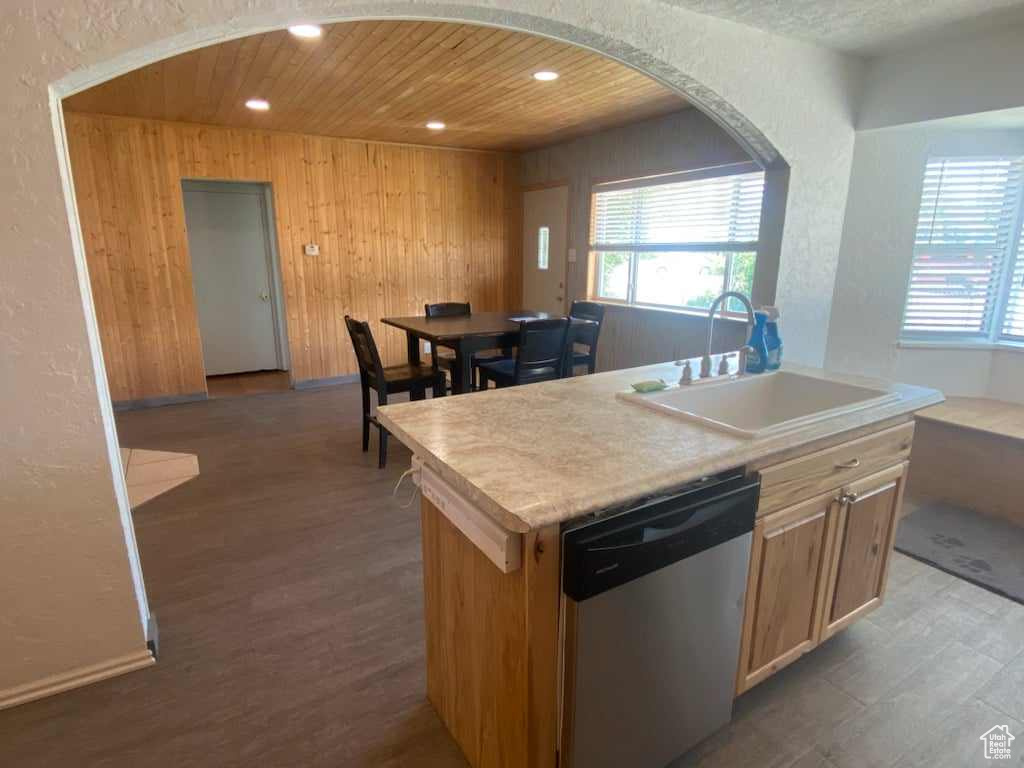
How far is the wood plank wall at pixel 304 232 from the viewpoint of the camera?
176 inches

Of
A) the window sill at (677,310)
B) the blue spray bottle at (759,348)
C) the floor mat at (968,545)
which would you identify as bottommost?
the floor mat at (968,545)

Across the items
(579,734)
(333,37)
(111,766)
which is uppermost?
(333,37)

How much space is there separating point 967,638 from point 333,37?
3.72 metres

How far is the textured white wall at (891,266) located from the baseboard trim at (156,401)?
517cm

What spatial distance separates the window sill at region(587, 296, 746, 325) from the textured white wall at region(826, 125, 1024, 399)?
29.1 inches

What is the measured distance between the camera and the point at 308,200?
5172 mm

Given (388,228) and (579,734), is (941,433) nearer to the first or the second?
(579,734)

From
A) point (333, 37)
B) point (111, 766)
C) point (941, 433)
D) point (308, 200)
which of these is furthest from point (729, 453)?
point (308, 200)

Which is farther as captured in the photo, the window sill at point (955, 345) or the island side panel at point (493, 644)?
the window sill at point (955, 345)

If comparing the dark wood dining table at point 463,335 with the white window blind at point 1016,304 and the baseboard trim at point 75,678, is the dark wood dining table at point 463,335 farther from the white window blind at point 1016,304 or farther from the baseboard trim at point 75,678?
the white window blind at point 1016,304

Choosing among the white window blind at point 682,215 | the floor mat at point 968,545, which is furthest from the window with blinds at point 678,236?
the floor mat at point 968,545

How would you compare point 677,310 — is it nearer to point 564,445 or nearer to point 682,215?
point 682,215

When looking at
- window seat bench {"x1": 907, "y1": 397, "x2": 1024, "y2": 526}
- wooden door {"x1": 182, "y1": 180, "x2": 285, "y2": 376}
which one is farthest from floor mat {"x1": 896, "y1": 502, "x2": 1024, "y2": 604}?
wooden door {"x1": 182, "y1": 180, "x2": 285, "y2": 376}

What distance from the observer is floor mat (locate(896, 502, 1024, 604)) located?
232 centimetres
